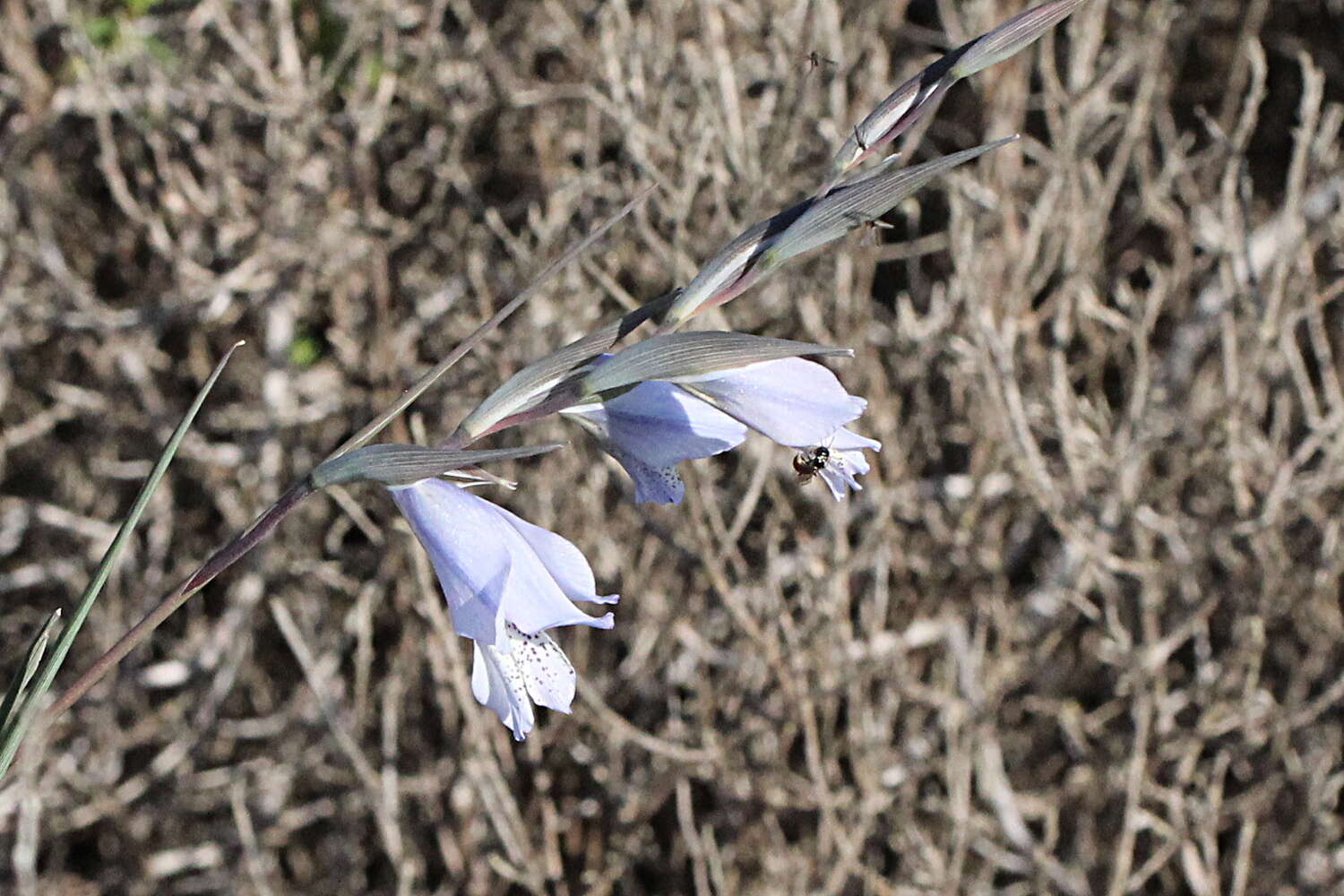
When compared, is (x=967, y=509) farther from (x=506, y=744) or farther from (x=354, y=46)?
(x=354, y=46)

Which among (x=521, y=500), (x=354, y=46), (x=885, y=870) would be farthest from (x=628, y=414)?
(x=885, y=870)

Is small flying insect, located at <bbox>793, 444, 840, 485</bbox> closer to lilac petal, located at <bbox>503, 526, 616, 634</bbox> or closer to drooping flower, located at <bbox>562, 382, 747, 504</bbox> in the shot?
drooping flower, located at <bbox>562, 382, 747, 504</bbox>

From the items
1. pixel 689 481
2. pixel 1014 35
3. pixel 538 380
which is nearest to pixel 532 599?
pixel 538 380

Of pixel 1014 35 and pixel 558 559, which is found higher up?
pixel 1014 35

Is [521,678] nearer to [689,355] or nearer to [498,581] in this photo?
[498,581]

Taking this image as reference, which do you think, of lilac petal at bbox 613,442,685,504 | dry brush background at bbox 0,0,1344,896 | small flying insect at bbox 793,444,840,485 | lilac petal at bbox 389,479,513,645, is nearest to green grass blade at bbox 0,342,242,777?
lilac petal at bbox 389,479,513,645

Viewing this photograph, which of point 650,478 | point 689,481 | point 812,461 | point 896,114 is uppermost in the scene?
point 896,114
